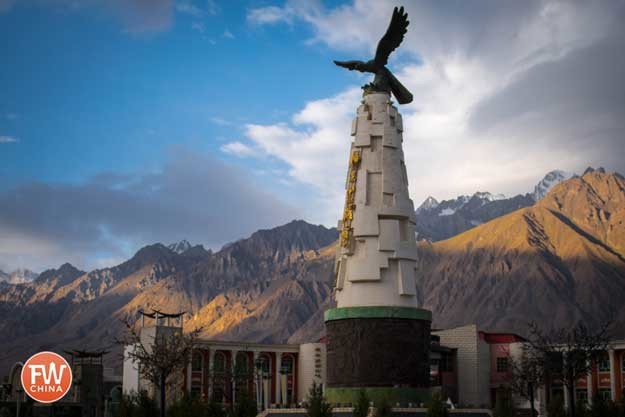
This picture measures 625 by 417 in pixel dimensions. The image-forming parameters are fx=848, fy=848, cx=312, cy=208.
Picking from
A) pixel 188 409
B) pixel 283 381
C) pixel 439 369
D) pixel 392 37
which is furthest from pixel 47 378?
pixel 439 369

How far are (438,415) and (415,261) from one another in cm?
1102

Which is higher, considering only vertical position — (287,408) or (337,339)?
(337,339)

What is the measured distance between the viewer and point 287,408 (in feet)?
160

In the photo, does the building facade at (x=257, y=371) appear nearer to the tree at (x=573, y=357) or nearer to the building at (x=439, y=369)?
the building at (x=439, y=369)

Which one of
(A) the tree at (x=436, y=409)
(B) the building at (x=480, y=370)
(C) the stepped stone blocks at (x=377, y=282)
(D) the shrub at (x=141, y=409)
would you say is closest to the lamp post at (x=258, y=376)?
(B) the building at (x=480, y=370)

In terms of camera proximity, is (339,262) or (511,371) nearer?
(339,262)

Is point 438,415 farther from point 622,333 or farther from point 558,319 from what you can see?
point 558,319

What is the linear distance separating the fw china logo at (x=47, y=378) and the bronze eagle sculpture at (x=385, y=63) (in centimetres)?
3448

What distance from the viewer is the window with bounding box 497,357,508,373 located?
232ft

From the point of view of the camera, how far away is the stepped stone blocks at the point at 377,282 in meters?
45.6

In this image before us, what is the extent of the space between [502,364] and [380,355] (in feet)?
94.6

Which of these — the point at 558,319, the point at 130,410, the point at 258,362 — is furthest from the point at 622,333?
the point at 130,410

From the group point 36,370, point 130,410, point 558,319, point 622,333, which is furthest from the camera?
point 558,319

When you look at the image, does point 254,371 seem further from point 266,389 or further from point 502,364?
point 502,364
